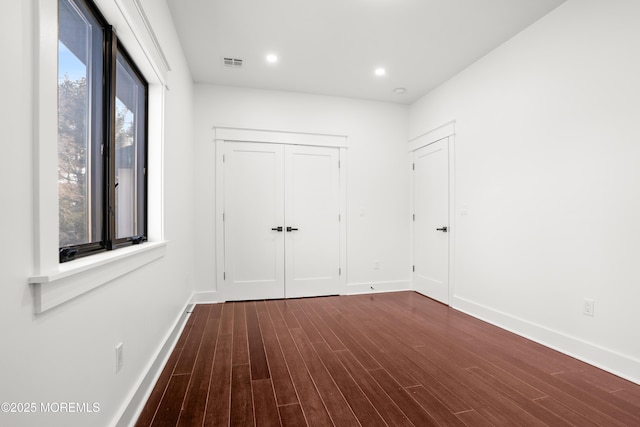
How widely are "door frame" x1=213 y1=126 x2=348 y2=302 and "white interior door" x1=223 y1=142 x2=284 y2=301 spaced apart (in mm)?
63

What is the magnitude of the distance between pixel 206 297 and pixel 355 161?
110 inches

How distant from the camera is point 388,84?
13.2ft

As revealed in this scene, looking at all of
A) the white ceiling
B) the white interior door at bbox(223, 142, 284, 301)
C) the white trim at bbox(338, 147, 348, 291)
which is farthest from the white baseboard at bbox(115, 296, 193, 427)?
the white ceiling

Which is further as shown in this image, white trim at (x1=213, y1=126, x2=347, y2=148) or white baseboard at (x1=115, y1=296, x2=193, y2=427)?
white trim at (x1=213, y1=126, x2=347, y2=148)

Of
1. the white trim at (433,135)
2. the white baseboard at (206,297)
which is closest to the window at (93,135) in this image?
the white baseboard at (206,297)

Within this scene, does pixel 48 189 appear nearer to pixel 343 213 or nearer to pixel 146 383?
pixel 146 383

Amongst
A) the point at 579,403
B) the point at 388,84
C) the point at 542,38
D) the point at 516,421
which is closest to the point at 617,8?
the point at 542,38

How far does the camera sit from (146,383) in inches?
72.2

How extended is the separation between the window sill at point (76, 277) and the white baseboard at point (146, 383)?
689 millimetres

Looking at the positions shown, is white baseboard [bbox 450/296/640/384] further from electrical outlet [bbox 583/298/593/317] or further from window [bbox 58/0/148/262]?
window [bbox 58/0/148/262]

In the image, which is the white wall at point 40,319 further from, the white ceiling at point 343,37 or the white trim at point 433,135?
the white trim at point 433,135

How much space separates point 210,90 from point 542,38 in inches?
144

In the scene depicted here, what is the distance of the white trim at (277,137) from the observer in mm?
3965

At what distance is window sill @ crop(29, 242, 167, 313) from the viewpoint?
2.93 ft
